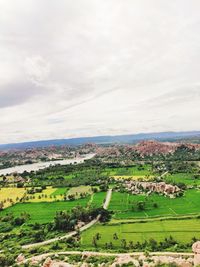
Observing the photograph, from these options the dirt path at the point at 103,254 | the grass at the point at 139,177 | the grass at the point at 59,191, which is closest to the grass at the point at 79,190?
the grass at the point at 59,191

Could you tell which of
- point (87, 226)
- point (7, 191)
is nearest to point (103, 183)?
point (7, 191)

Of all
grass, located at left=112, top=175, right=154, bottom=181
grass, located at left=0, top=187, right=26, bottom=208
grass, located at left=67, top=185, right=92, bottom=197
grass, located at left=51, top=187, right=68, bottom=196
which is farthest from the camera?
grass, located at left=112, top=175, right=154, bottom=181

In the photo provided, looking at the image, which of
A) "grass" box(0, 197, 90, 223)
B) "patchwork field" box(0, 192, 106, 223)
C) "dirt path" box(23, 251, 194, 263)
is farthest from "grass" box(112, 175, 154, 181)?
"dirt path" box(23, 251, 194, 263)

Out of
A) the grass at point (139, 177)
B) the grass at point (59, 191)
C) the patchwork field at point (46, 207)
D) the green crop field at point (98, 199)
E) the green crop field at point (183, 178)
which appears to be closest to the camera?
the patchwork field at point (46, 207)

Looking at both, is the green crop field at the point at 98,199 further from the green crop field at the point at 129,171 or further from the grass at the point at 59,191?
the green crop field at the point at 129,171

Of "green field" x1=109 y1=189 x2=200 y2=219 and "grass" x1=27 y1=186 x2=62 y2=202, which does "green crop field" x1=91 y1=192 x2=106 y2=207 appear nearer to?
"green field" x1=109 y1=189 x2=200 y2=219

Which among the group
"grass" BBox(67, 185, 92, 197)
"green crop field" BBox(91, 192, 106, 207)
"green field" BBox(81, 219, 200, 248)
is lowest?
"green field" BBox(81, 219, 200, 248)

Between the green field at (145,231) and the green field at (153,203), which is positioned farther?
the green field at (153,203)
